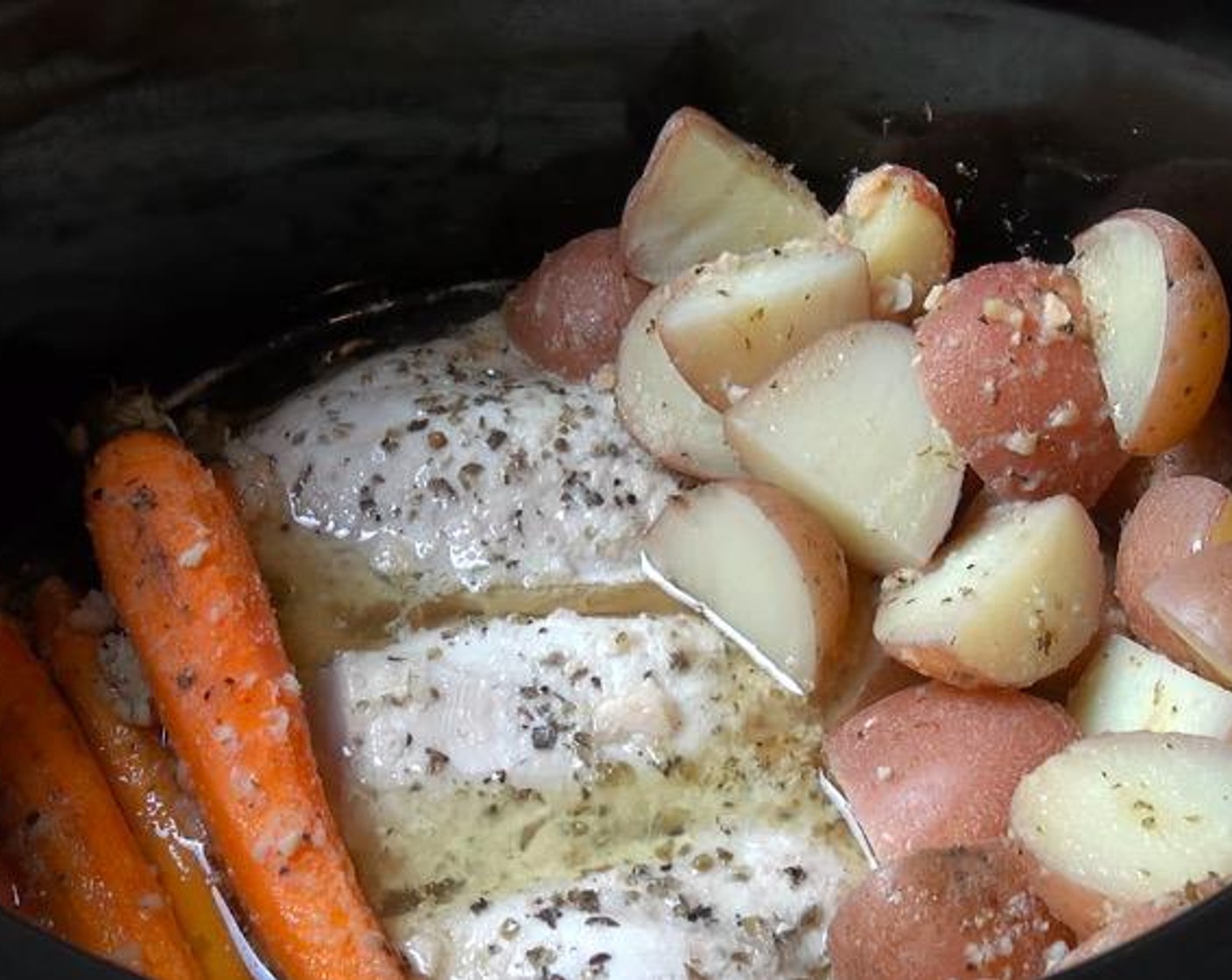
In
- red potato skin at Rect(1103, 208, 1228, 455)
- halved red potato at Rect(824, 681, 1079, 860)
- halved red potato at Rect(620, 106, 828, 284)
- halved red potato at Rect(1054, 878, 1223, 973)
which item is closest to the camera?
halved red potato at Rect(1054, 878, 1223, 973)

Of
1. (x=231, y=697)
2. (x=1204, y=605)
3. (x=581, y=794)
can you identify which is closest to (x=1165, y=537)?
(x=1204, y=605)

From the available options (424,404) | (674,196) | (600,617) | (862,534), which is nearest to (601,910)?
(600,617)

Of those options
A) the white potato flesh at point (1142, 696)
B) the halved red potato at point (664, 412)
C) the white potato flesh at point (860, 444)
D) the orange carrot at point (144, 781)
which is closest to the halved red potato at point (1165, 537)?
the white potato flesh at point (1142, 696)

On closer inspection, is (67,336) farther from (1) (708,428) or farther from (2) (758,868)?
(2) (758,868)

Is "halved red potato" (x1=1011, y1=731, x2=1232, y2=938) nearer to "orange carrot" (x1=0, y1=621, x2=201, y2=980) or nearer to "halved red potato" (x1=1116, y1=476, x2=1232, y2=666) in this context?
"halved red potato" (x1=1116, y1=476, x2=1232, y2=666)

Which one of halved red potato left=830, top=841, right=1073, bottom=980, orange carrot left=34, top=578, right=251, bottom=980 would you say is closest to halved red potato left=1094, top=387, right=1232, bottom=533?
halved red potato left=830, top=841, right=1073, bottom=980
